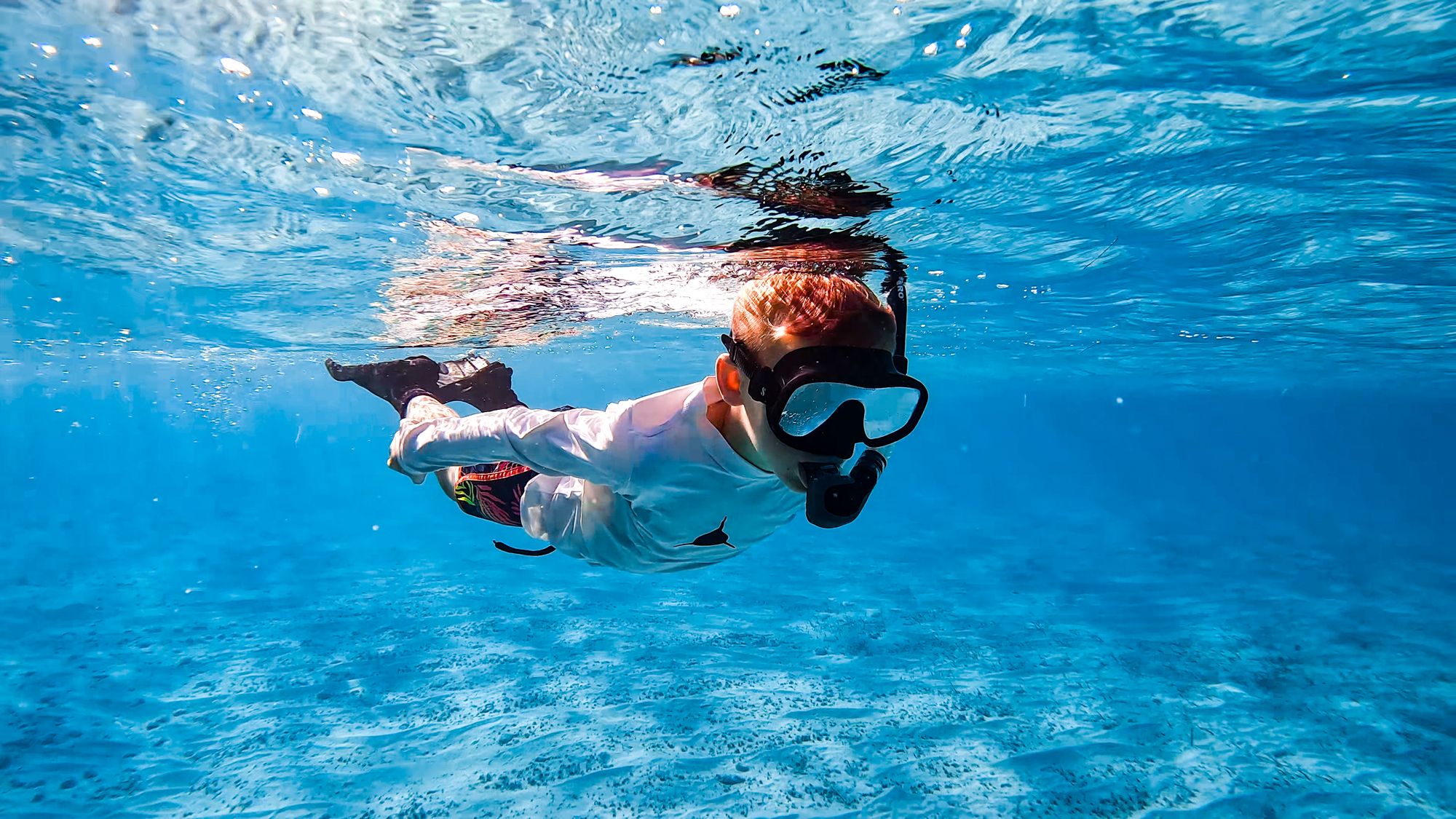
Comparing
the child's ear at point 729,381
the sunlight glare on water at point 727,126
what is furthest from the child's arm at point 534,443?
the sunlight glare on water at point 727,126

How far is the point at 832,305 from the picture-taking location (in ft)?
9.23

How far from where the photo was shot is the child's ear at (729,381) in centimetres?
302

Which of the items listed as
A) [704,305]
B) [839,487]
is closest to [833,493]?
[839,487]

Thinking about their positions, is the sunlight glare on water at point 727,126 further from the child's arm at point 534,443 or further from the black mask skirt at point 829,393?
the black mask skirt at point 829,393

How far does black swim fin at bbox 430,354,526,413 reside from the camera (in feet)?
22.0

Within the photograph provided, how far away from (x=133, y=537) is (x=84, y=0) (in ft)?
99.3

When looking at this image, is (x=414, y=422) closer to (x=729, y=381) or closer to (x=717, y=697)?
(x=729, y=381)

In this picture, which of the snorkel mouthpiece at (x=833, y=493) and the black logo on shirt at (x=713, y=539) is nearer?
the snorkel mouthpiece at (x=833, y=493)

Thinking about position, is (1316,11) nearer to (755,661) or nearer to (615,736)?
(615,736)

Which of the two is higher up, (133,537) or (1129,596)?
(1129,596)

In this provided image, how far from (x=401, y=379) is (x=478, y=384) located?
0.78 meters

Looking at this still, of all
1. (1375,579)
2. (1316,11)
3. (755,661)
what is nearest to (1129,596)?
(1375,579)

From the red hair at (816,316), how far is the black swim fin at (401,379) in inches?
166

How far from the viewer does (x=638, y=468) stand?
327 centimetres
